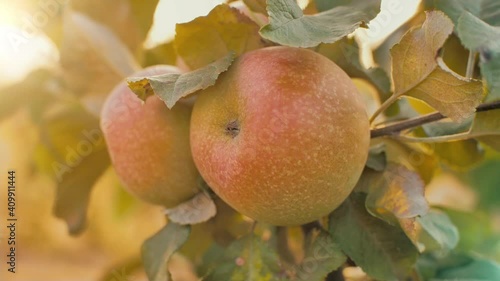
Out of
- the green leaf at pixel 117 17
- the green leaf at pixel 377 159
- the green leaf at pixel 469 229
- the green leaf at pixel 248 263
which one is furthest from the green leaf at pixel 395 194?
the green leaf at pixel 117 17

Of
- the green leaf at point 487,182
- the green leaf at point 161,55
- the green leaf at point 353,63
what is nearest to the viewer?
the green leaf at point 353,63

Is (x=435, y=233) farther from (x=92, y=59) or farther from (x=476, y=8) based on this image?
(x=92, y=59)

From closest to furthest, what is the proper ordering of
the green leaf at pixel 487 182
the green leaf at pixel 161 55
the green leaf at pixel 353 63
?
the green leaf at pixel 353 63, the green leaf at pixel 161 55, the green leaf at pixel 487 182

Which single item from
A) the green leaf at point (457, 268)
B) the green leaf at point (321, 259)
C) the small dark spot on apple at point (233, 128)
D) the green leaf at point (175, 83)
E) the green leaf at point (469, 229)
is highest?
the green leaf at point (175, 83)

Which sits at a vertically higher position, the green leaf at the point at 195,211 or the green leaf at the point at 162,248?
the green leaf at the point at 195,211

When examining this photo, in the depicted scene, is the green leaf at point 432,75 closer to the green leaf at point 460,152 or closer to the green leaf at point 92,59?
the green leaf at point 460,152

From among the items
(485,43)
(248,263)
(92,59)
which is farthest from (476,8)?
(92,59)

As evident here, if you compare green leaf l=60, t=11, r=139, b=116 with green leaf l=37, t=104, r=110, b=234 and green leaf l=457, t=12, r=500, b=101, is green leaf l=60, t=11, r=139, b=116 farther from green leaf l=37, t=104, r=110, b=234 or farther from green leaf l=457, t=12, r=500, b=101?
green leaf l=457, t=12, r=500, b=101
